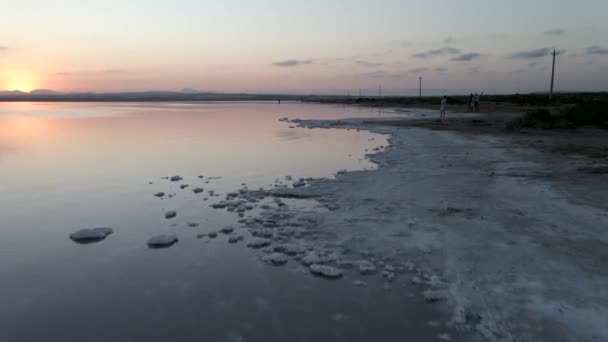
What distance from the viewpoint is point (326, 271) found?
606 cm

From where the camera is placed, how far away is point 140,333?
15.1 ft

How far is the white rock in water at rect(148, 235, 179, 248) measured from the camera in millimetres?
7137

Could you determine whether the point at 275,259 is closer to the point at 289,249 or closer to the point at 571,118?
the point at 289,249

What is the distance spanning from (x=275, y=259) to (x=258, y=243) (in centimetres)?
71

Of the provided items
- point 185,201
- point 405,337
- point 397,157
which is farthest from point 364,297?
point 397,157

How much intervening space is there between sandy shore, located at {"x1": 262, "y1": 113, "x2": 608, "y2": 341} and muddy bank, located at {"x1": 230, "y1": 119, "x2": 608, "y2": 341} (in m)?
0.02

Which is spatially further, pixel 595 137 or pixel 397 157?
pixel 595 137

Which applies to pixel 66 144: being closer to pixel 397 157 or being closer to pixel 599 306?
pixel 397 157

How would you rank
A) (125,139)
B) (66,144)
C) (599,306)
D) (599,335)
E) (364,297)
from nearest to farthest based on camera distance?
(599,335)
(599,306)
(364,297)
(66,144)
(125,139)

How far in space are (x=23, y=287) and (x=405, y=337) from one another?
4719 millimetres

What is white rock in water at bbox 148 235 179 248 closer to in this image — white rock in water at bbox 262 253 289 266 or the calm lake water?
the calm lake water

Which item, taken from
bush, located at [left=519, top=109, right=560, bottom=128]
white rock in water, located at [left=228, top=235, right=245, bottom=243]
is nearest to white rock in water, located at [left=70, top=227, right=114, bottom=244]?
white rock in water, located at [left=228, top=235, right=245, bottom=243]

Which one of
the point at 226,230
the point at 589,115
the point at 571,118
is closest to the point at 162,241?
the point at 226,230

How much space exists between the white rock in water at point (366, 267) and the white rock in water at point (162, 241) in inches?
123
